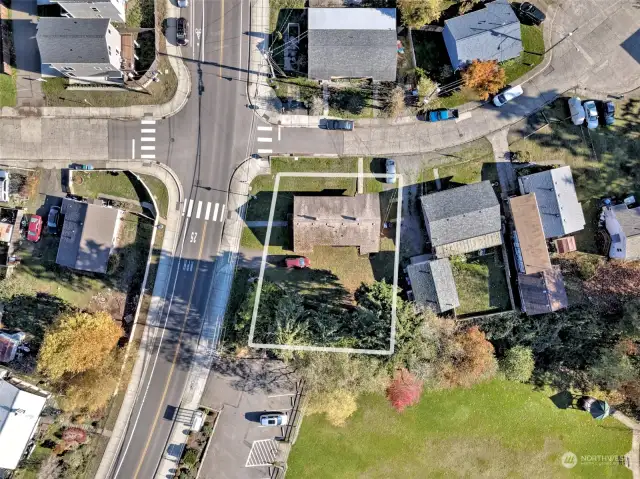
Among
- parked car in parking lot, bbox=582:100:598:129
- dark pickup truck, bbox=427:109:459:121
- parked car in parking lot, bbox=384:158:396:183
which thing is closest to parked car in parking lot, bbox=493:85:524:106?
dark pickup truck, bbox=427:109:459:121

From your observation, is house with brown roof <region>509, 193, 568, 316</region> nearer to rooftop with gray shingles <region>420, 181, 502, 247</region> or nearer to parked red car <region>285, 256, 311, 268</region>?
rooftop with gray shingles <region>420, 181, 502, 247</region>

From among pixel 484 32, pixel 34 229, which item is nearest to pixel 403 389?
pixel 484 32

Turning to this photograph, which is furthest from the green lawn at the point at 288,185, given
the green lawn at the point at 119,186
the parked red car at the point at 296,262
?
the green lawn at the point at 119,186

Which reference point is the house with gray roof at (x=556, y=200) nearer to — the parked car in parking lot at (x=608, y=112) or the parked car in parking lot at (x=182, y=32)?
the parked car in parking lot at (x=608, y=112)

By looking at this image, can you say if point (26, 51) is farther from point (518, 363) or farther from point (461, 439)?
point (461, 439)

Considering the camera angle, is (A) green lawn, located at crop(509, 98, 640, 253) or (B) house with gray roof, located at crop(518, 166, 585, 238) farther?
(A) green lawn, located at crop(509, 98, 640, 253)

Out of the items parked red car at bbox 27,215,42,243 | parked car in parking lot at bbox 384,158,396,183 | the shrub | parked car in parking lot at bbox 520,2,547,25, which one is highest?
parked car in parking lot at bbox 520,2,547,25
